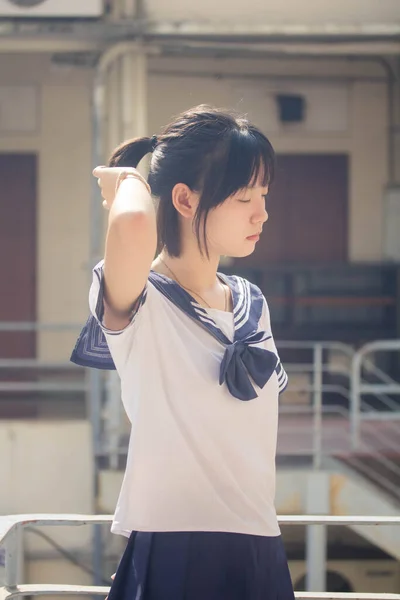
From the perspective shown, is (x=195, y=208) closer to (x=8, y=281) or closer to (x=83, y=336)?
(x=83, y=336)

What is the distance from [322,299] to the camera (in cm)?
802

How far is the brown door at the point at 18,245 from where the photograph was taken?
27.0 feet

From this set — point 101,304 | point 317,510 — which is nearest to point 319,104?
point 317,510

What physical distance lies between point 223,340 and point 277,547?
0.35 metres

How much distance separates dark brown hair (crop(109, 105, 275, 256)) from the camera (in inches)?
60.1

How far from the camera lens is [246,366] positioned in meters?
1.51

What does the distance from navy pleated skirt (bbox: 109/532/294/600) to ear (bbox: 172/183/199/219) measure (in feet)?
1.71

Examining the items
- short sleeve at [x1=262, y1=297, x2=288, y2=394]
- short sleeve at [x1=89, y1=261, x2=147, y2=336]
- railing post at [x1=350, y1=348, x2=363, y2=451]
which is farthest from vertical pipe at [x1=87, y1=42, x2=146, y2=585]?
short sleeve at [x1=89, y1=261, x2=147, y2=336]

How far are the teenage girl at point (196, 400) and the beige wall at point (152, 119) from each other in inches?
260

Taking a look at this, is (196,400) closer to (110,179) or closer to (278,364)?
(278,364)

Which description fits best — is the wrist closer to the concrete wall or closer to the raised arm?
the raised arm

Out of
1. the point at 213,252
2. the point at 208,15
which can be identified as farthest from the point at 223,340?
the point at 208,15

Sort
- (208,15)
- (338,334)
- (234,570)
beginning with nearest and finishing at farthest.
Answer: (234,570), (208,15), (338,334)

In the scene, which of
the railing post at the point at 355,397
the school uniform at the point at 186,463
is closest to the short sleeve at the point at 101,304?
the school uniform at the point at 186,463
